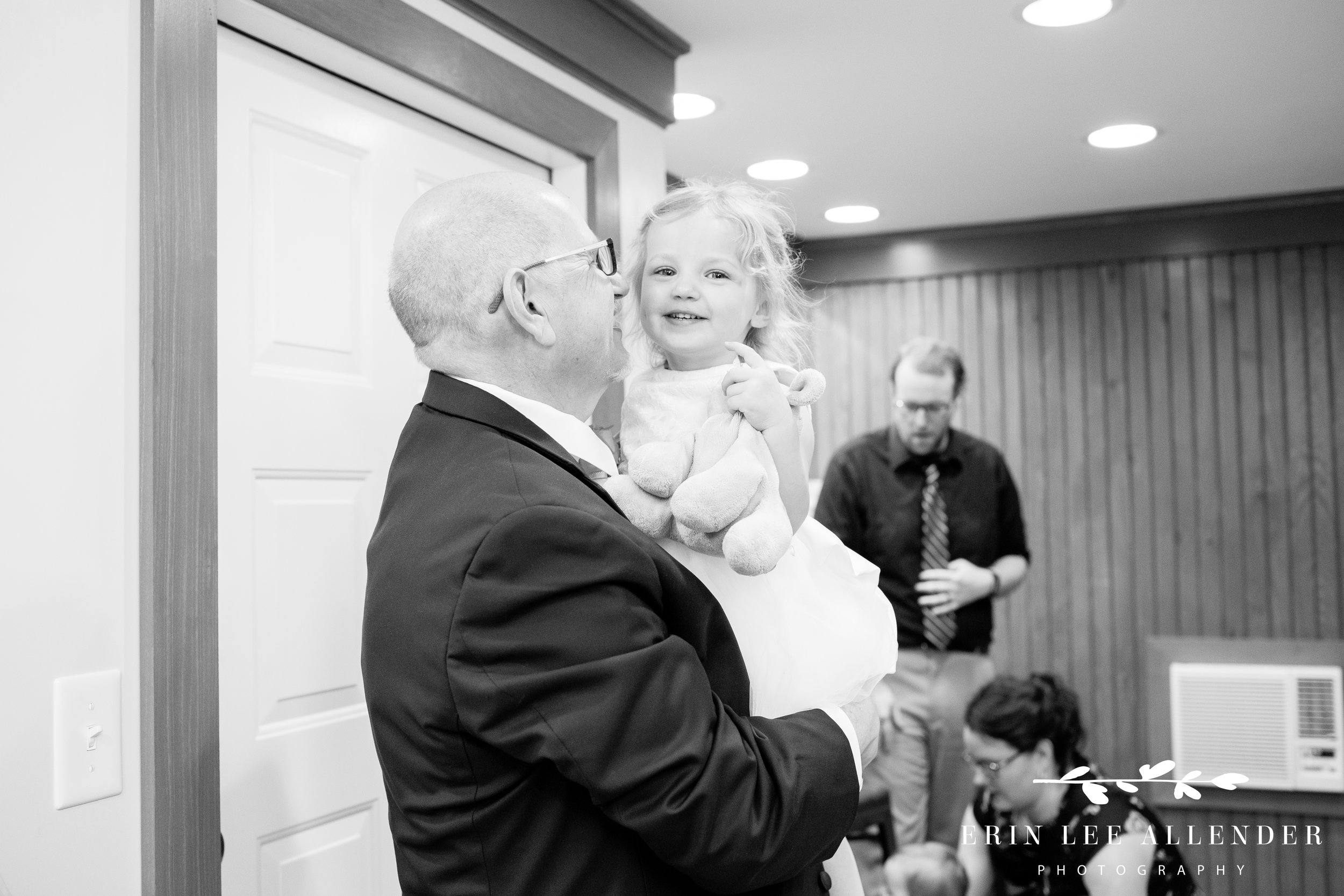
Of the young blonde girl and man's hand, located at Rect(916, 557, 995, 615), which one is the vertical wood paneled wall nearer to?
man's hand, located at Rect(916, 557, 995, 615)

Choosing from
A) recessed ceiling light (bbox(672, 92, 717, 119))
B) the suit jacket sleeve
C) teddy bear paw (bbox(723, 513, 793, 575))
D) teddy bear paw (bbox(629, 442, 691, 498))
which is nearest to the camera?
the suit jacket sleeve

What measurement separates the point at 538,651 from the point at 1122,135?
9.88 feet

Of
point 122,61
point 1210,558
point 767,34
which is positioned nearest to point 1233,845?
point 1210,558

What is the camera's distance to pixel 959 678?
3.20 metres

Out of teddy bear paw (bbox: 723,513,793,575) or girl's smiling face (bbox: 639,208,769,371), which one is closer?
teddy bear paw (bbox: 723,513,793,575)

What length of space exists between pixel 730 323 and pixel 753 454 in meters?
0.29

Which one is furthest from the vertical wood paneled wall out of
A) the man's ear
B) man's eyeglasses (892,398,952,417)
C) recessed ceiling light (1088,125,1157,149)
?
the man's ear

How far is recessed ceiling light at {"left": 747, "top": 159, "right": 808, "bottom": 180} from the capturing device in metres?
3.50

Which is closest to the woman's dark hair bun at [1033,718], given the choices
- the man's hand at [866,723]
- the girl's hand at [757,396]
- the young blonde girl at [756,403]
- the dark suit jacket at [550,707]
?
the young blonde girl at [756,403]

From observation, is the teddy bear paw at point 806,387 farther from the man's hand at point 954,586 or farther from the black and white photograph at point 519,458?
the man's hand at point 954,586

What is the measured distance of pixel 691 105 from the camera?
9.67 ft

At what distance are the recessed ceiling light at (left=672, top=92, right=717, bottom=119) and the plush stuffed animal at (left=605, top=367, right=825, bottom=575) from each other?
1.68m

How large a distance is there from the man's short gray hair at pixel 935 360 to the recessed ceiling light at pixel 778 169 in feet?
2.45

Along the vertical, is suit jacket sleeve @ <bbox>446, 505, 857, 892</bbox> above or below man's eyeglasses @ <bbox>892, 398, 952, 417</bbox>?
below
